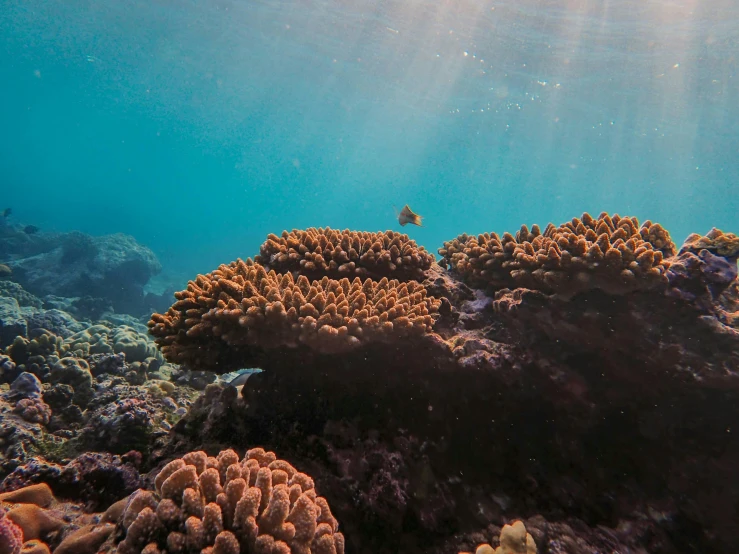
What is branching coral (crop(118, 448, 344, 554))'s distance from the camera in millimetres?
1899

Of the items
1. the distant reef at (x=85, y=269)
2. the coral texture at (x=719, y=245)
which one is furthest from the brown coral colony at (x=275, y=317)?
the distant reef at (x=85, y=269)

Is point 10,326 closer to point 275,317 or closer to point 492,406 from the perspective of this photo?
point 275,317

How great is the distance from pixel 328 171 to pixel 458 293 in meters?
137

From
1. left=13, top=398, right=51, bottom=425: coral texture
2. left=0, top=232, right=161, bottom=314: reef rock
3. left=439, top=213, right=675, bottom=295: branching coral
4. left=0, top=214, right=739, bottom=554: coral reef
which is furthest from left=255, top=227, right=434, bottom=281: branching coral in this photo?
left=0, top=232, right=161, bottom=314: reef rock

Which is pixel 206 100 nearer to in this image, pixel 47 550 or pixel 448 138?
pixel 448 138

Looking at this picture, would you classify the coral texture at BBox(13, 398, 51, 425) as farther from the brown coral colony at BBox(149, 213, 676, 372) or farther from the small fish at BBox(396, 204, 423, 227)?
the small fish at BBox(396, 204, 423, 227)

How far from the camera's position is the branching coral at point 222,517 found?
1.90 m

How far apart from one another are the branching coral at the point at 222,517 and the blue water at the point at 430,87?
6926 mm

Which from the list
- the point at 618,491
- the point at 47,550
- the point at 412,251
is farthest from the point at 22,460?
the point at 618,491

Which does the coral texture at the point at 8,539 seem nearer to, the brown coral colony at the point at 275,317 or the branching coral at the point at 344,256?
the brown coral colony at the point at 275,317

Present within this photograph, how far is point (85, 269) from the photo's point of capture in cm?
1908

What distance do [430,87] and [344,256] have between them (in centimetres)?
3621

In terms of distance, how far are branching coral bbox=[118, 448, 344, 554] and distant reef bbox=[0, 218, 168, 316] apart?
58.2 ft

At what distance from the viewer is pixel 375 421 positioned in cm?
340
